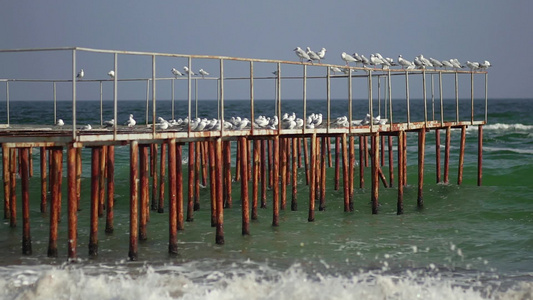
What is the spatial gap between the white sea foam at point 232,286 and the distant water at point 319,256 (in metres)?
0.02

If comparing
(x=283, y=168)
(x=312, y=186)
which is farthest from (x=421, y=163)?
(x=312, y=186)

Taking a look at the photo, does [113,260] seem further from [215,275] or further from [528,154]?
[528,154]

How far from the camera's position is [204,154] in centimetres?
2975

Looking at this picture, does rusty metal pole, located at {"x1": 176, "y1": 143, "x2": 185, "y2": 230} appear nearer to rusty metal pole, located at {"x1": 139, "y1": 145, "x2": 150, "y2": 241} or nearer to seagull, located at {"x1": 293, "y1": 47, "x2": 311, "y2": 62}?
rusty metal pole, located at {"x1": 139, "y1": 145, "x2": 150, "y2": 241}

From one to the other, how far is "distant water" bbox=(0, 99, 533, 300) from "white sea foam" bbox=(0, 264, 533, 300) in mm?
21

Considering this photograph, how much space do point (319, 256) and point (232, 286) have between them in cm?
373

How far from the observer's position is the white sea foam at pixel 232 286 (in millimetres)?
15000

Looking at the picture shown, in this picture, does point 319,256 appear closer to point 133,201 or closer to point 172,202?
point 172,202

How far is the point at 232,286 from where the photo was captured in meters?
15.5

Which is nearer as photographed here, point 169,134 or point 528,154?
point 169,134

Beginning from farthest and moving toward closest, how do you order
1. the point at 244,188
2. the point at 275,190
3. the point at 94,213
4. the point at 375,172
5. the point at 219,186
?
1. the point at 375,172
2. the point at 275,190
3. the point at 244,188
4. the point at 219,186
5. the point at 94,213

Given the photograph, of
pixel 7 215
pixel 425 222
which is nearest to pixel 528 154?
pixel 425 222

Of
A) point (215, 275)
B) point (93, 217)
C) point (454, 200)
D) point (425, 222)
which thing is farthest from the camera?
point (454, 200)

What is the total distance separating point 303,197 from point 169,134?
1101 cm
